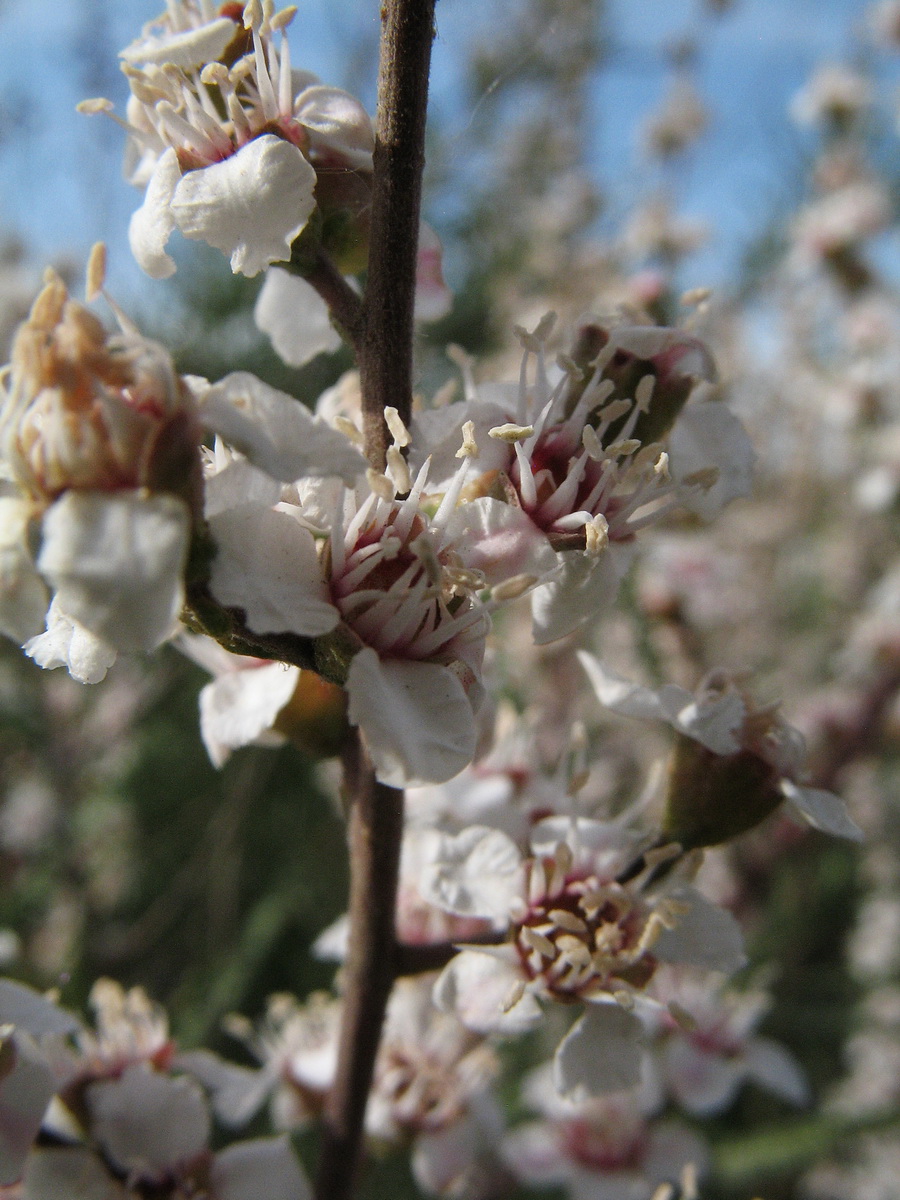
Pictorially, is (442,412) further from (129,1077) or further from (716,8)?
(716,8)

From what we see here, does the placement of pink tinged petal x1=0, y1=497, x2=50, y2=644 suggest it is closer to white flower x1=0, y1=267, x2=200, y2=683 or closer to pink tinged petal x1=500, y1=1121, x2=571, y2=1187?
white flower x1=0, y1=267, x2=200, y2=683

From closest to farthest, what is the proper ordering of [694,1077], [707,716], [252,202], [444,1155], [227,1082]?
[252,202]
[707,716]
[227,1082]
[444,1155]
[694,1077]

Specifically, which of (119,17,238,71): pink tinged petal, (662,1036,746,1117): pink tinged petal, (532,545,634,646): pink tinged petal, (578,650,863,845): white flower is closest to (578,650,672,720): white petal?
(578,650,863,845): white flower

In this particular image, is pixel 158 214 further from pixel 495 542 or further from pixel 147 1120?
pixel 147 1120

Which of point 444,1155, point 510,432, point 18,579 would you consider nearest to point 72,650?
point 18,579

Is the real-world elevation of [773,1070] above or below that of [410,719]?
below

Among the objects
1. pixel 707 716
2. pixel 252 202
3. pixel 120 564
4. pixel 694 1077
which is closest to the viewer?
pixel 120 564

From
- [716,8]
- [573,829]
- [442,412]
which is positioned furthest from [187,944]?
[716,8]
